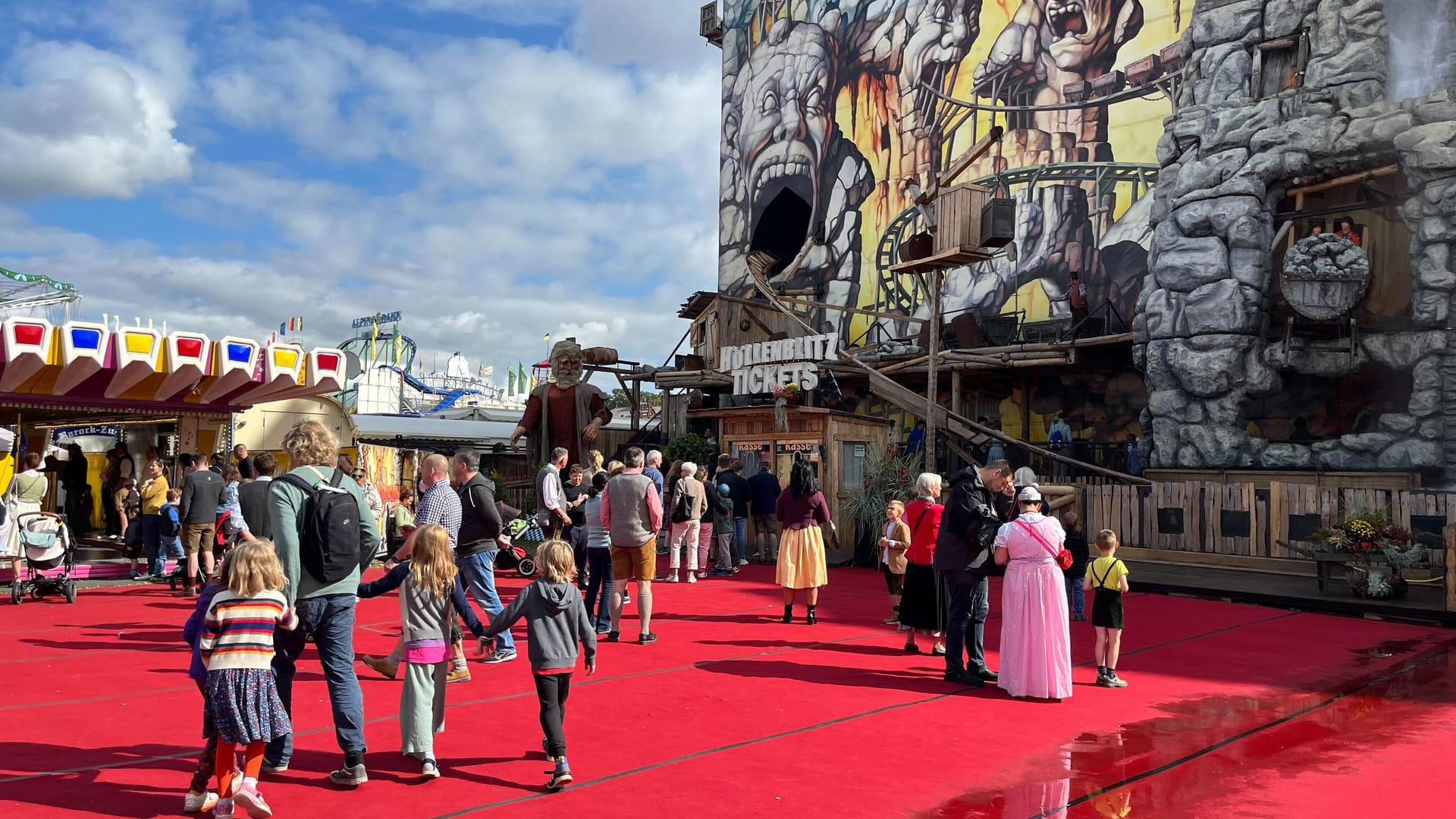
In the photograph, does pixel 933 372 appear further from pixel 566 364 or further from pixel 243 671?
pixel 243 671

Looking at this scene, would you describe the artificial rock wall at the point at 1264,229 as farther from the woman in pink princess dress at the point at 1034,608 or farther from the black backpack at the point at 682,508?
the woman in pink princess dress at the point at 1034,608

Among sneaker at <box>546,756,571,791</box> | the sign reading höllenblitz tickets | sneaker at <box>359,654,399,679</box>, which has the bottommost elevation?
sneaker at <box>546,756,571,791</box>

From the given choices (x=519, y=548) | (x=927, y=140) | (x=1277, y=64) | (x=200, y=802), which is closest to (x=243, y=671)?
(x=200, y=802)

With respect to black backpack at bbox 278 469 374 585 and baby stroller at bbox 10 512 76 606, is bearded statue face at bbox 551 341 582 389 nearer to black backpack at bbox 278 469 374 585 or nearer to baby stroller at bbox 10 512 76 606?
baby stroller at bbox 10 512 76 606

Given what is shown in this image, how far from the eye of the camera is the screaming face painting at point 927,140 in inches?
925

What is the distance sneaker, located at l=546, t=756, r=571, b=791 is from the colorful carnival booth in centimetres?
1041

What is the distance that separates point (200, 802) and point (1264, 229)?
19434 millimetres

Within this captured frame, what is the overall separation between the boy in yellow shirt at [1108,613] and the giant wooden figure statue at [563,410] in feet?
33.4

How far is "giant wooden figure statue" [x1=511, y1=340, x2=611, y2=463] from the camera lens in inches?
659

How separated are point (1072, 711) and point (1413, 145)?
601 inches

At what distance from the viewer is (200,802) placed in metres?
4.46

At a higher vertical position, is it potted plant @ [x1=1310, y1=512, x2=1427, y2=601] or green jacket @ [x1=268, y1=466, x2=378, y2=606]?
green jacket @ [x1=268, y1=466, x2=378, y2=606]

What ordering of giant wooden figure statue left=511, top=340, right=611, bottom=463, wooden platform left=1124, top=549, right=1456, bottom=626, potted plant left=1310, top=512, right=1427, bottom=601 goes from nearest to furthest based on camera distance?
wooden platform left=1124, top=549, right=1456, bottom=626
potted plant left=1310, top=512, right=1427, bottom=601
giant wooden figure statue left=511, top=340, right=611, bottom=463

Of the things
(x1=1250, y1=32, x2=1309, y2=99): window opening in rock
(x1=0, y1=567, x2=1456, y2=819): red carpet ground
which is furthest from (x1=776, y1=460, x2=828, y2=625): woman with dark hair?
(x1=1250, y1=32, x2=1309, y2=99): window opening in rock
